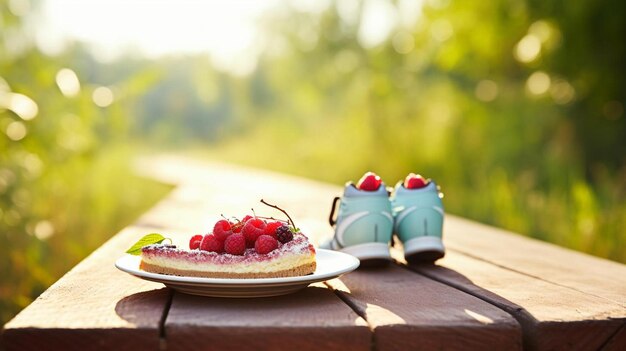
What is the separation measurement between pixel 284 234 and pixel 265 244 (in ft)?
0.24

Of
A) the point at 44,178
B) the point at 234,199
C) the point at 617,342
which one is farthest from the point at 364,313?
the point at 44,178

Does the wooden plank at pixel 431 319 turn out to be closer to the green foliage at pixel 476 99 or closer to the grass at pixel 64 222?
the grass at pixel 64 222

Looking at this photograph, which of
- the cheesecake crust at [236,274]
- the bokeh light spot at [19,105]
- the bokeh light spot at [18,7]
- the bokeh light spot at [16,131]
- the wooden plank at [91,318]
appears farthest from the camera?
the bokeh light spot at [18,7]

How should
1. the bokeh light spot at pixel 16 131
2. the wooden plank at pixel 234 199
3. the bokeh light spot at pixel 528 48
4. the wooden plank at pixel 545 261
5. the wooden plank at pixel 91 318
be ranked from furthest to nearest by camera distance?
the bokeh light spot at pixel 528 48, the bokeh light spot at pixel 16 131, the wooden plank at pixel 234 199, the wooden plank at pixel 545 261, the wooden plank at pixel 91 318

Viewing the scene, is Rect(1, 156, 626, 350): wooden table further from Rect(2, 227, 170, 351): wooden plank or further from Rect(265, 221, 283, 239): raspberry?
Rect(265, 221, 283, 239): raspberry

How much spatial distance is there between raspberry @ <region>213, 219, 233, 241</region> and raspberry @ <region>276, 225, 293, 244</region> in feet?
0.34

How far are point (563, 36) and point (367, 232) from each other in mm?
6535

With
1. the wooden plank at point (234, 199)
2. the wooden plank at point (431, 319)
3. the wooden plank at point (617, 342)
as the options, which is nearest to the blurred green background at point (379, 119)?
the wooden plank at point (234, 199)

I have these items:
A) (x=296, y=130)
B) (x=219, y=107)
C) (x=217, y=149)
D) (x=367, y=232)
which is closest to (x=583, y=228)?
(x=367, y=232)

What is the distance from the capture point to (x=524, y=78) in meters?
9.74

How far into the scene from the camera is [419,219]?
2271mm

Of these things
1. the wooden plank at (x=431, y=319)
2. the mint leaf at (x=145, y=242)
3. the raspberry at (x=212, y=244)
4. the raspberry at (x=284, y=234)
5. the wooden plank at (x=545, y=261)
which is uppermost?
the raspberry at (x=284, y=234)

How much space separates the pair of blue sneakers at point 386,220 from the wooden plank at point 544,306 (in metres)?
0.09

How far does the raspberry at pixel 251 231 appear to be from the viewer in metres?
1.74
